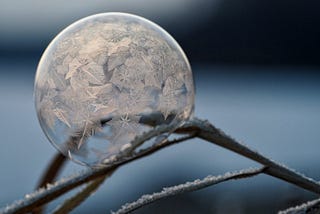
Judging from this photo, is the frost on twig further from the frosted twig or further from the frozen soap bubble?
the frozen soap bubble

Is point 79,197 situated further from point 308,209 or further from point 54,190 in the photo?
point 308,209

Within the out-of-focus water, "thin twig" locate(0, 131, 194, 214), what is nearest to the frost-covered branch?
"thin twig" locate(0, 131, 194, 214)

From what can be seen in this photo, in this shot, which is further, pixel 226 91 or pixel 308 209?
pixel 226 91

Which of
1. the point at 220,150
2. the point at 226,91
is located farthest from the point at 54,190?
the point at 226,91

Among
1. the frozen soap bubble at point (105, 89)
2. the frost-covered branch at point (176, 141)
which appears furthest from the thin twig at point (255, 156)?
the frozen soap bubble at point (105, 89)

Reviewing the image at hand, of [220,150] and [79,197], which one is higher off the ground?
[79,197]

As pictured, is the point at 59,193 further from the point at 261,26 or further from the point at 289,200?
the point at 261,26
